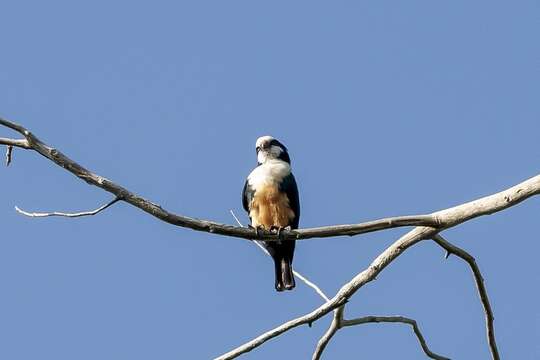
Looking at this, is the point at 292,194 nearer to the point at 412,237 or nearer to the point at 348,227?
the point at 412,237

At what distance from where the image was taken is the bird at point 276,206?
7.16 m

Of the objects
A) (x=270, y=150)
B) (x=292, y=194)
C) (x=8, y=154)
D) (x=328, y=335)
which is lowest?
(x=328, y=335)

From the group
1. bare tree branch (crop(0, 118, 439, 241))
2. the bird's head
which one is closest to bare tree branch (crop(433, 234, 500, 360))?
bare tree branch (crop(0, 118, 439, 241))

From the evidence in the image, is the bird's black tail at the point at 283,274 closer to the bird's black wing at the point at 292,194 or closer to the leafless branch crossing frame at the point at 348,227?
the bird's black wing at the point at 292,194

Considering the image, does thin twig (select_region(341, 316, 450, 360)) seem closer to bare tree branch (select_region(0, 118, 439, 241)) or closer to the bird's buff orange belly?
bare tree branch (select_region(0, 118, 439, 241))

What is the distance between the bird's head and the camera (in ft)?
26.1

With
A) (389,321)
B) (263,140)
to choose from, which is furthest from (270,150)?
(389,321)

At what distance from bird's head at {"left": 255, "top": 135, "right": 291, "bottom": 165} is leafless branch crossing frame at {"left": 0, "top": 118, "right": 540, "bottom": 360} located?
10.2ft

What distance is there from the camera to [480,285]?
5008mm

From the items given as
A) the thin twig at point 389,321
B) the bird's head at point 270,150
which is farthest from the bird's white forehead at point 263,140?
the thin twig at point 389,321

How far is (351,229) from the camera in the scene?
4.24 meters

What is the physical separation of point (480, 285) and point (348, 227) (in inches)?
45.9

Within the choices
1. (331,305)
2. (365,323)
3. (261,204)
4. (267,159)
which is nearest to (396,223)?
(331,305)

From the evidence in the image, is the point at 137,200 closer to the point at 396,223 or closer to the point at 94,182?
the point at 94,182
